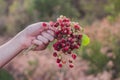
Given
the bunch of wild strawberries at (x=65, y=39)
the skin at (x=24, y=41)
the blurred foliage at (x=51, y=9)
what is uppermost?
the blurred foliage at (x=51, y=9)

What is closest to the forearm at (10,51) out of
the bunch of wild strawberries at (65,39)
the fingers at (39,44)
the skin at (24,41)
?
the skin at (24,41)

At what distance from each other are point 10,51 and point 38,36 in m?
0.26

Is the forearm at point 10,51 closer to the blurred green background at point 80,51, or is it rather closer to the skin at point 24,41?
the skin at point 24,41

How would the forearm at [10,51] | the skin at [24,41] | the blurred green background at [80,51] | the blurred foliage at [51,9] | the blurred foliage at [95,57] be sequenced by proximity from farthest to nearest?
the blurred foliage at [51,9] → the blurred foliage at [95,57] → the blurred green background at [80,51] → the forearm at [10,51] → the skin at [24,41]

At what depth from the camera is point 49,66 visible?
8508mm

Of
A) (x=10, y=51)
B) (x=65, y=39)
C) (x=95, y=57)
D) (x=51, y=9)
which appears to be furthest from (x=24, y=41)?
(x=51, y=9)

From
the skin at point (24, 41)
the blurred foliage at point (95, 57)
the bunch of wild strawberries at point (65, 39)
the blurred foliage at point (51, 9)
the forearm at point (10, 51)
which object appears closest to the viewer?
the bunch of wild strawberries at point (65, 39)

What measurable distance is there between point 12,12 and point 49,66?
4.82 meters

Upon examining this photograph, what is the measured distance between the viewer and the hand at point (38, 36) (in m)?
2.96

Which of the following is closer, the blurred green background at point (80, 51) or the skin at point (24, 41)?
the skin at point (24, 41)

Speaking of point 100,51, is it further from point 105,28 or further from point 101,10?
point 101,10

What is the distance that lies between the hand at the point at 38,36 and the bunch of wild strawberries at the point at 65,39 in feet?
0.15

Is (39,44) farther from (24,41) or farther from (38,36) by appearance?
(24,41)

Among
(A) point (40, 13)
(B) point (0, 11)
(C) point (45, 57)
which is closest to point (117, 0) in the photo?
(C) point (45, 57)
